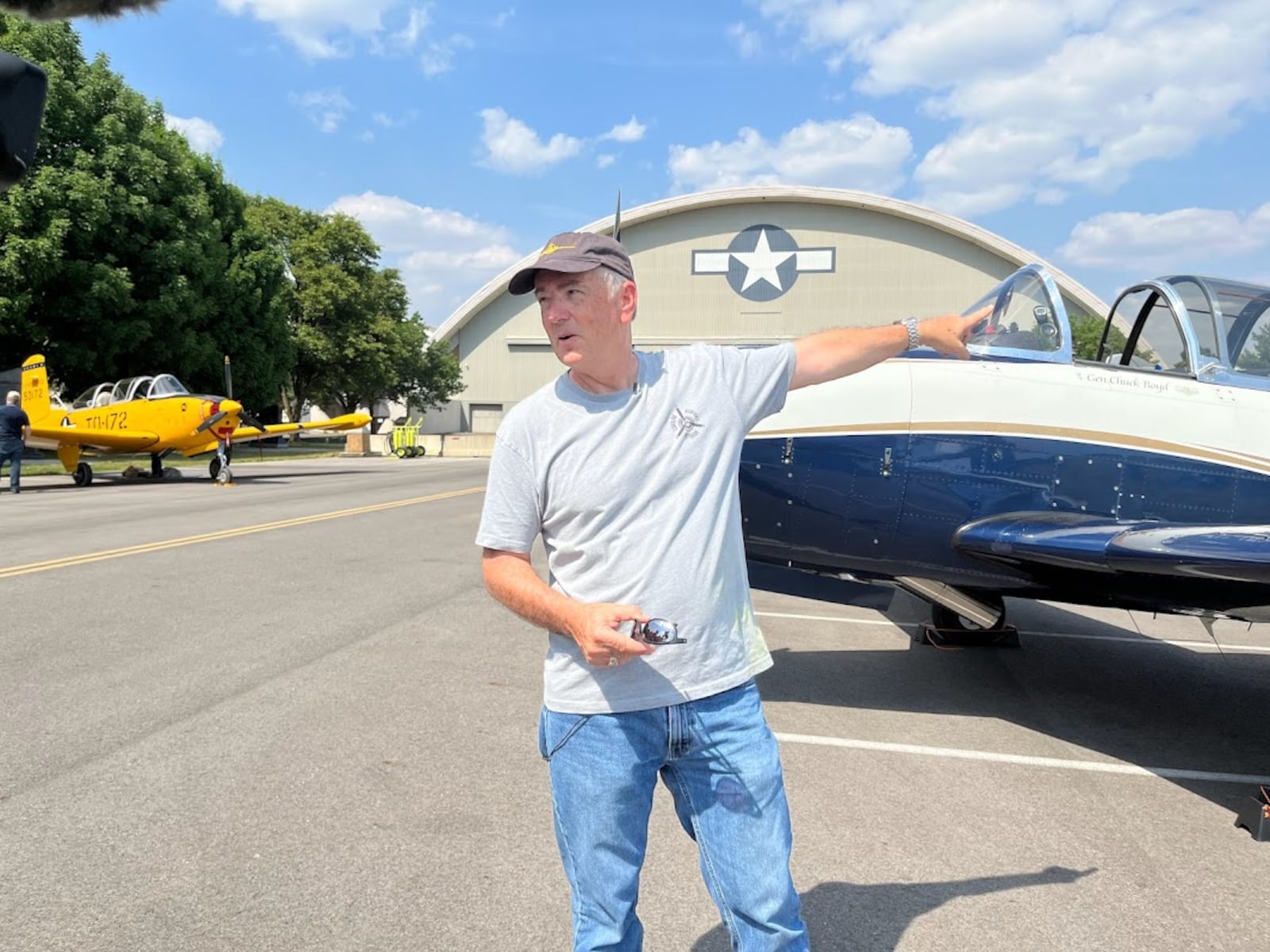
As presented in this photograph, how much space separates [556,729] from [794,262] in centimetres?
5521

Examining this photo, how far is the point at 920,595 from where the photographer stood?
5199 mm

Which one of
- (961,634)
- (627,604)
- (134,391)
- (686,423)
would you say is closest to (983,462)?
(961,634)

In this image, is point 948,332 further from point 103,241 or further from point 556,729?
point 103,241

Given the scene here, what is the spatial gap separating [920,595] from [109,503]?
45.1ft

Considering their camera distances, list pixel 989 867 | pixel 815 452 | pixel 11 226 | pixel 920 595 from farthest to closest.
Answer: pixel 11 226
pixel 920 595
pixel 815 452
pixel 989 867

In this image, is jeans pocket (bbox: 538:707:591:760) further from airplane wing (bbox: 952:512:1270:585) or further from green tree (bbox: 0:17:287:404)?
green tree (bbox: 0:17:287:404)

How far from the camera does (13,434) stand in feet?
53.9

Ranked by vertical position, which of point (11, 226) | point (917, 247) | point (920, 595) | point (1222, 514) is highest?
point (917, 247)

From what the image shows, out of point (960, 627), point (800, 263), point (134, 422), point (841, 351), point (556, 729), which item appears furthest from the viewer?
point (800, 263)

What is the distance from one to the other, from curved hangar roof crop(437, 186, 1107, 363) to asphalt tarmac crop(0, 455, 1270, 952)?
47.8m

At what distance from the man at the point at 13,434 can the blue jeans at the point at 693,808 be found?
17.9 meters

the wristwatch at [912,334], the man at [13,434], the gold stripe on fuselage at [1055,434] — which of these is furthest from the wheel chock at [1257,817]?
the man at [13,434]

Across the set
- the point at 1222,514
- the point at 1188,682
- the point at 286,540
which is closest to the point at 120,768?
the point at 1222,514

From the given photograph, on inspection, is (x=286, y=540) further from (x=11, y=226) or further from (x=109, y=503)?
(x=11, y=226)
